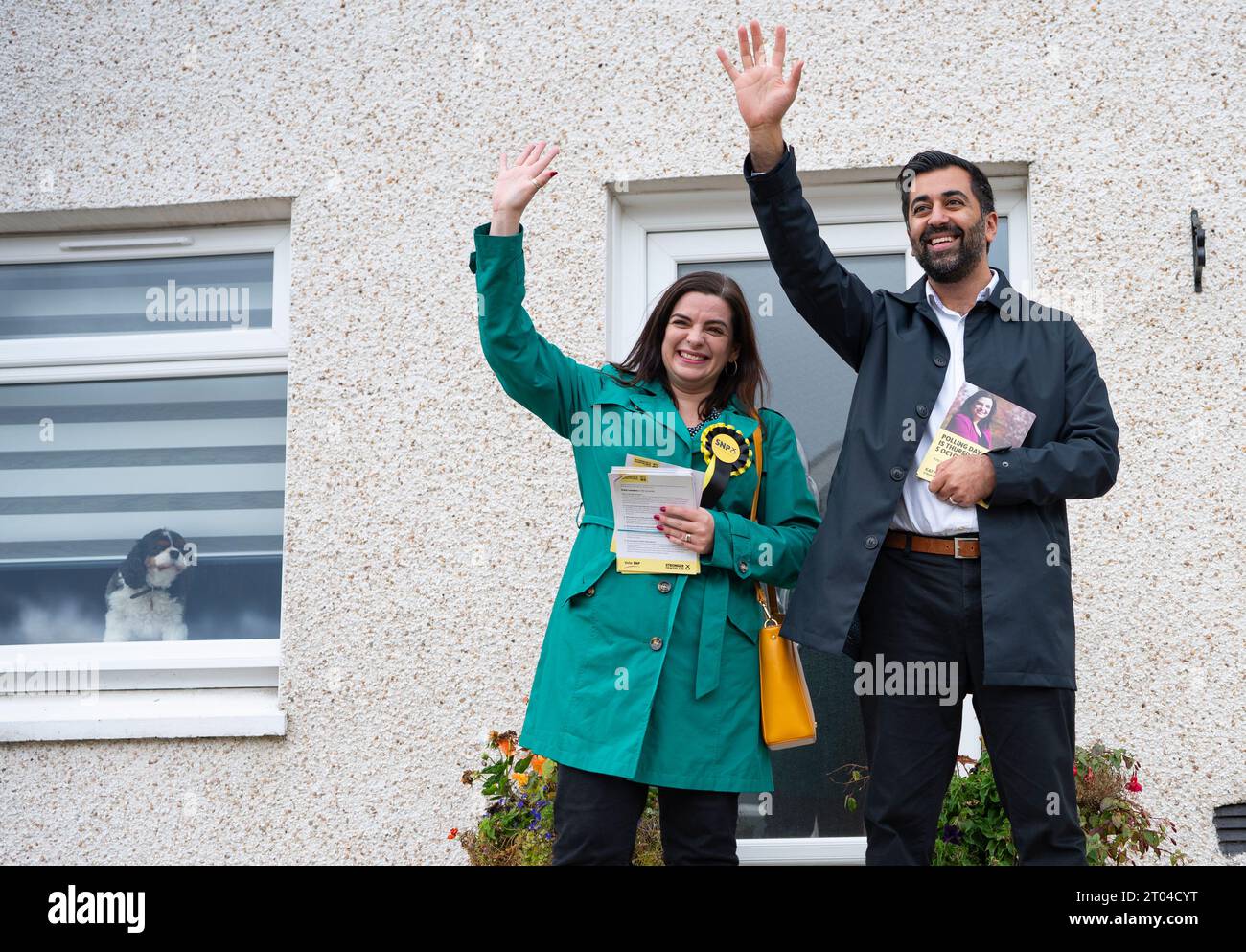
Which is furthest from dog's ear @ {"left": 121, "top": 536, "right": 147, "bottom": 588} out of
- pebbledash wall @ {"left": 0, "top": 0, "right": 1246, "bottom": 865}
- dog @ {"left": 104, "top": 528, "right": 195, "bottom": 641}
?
pebbledash wall @ {"left": 0, "top": 0, "right": 1246, "bottom": 865}

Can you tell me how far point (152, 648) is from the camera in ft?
15.1

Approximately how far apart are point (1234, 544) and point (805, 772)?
5.21 ft

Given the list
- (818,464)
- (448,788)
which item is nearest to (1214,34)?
(818,464)

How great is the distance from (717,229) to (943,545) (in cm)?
222

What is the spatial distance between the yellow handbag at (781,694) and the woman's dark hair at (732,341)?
53 cm

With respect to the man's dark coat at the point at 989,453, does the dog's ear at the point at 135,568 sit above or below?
below

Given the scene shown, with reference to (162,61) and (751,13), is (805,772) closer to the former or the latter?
(751,13)

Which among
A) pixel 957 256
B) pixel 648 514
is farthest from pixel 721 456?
pixel 957 256

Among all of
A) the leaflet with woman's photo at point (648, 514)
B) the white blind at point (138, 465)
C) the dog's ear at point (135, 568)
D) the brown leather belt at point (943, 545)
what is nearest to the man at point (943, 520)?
the brown leather belt at point (943, 545)

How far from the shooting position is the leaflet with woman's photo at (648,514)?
264 centimetres

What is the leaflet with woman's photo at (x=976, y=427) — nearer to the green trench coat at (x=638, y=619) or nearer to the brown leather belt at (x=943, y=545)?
the brown leather belt at (x=943, y=545)

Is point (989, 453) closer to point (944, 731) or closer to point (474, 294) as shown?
point (944, 731)

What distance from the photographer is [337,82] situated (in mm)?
4598
